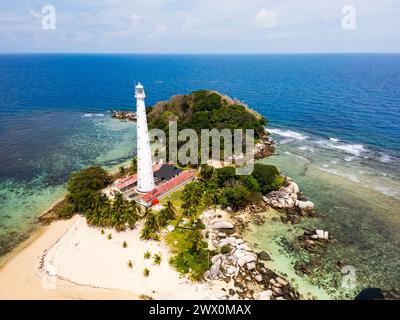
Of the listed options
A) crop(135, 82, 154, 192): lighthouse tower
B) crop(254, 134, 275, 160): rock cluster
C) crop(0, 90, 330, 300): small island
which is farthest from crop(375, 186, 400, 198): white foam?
crop(135, 82, 154, 192): lighthouse tower

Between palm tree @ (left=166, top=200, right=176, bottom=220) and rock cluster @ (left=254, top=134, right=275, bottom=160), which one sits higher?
rock cluster @ (left=254, top=134, right=275, bottom=160)

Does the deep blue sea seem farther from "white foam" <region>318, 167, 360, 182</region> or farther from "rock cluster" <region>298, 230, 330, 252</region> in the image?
"rock cluster" <region>298, 230, 330, 252</region>

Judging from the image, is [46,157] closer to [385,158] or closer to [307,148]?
[307,148]

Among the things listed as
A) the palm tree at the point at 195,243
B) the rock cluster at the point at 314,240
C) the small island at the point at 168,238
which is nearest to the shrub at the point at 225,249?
the small island at the point at 168,238

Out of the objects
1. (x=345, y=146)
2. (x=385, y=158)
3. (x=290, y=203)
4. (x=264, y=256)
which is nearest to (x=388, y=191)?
(x=385, y=158)

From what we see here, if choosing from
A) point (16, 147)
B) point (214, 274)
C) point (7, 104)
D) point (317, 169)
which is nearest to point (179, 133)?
point (317, 169)
